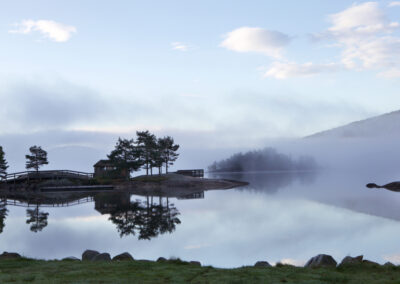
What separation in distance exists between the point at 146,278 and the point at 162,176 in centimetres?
7466

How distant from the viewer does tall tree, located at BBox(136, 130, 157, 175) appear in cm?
8612

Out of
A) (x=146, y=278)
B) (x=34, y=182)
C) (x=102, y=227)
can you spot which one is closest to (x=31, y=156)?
(x=34, y=182)

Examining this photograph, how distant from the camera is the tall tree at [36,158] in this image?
268 feet

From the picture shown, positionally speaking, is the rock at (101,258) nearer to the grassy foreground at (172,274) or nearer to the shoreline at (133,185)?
the grassy foreground at (172,274)

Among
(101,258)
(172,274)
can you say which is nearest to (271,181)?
(101,258)

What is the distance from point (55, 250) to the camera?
22.7 m

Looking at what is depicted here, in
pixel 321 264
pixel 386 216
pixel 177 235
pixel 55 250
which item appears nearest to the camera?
pixel 321 264

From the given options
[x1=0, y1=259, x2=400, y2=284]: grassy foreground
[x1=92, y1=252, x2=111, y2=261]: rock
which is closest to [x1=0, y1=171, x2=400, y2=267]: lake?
[x1=92, y1=252, x2=111, y2=261]: rock

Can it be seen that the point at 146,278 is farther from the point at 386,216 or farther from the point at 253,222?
the point at 386,216

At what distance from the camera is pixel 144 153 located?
8619 cm

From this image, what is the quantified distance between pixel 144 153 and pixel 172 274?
7485cm

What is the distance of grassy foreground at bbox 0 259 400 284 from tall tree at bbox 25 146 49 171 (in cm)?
7334

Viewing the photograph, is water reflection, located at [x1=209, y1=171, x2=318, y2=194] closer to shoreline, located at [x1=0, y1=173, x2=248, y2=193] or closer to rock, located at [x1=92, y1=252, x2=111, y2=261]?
shoreline, located at [x1=0, y1=173, x2=248, y2=193]

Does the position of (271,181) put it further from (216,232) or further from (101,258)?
(101,258)
